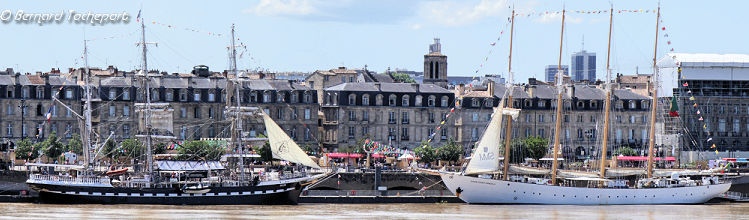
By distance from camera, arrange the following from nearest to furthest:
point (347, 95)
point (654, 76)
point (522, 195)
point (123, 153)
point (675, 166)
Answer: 1. point (522, 195)
2. point (654, 76)
3. point (123, 153)
4. point (675, 166)
5. point (347, 95)

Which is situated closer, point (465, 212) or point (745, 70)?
point (465, 212)

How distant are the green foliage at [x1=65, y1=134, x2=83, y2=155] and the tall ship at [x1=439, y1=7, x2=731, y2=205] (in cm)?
2599

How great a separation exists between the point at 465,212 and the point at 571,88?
47609 mm

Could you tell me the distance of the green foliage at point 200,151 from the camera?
88.9m

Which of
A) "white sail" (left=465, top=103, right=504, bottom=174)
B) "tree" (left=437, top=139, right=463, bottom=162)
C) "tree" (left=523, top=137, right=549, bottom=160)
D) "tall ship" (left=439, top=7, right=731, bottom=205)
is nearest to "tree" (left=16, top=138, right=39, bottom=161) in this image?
"tree" (left=437, top=139, right=463, bottom=162)

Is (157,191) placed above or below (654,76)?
below

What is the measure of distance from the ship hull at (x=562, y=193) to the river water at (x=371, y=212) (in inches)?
55.5

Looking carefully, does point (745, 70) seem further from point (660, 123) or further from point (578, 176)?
point (578, 176)

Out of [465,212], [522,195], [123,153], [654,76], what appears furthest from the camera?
[123,153]

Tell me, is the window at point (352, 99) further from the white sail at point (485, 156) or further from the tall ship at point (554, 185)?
the white sail at point (485, 156)

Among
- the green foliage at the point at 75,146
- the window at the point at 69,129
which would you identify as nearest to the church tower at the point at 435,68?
the window at the point at 69,129

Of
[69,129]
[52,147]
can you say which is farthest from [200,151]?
[69,129]

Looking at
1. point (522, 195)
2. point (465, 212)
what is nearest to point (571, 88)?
point (522, 195)

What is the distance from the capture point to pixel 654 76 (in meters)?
86.9
